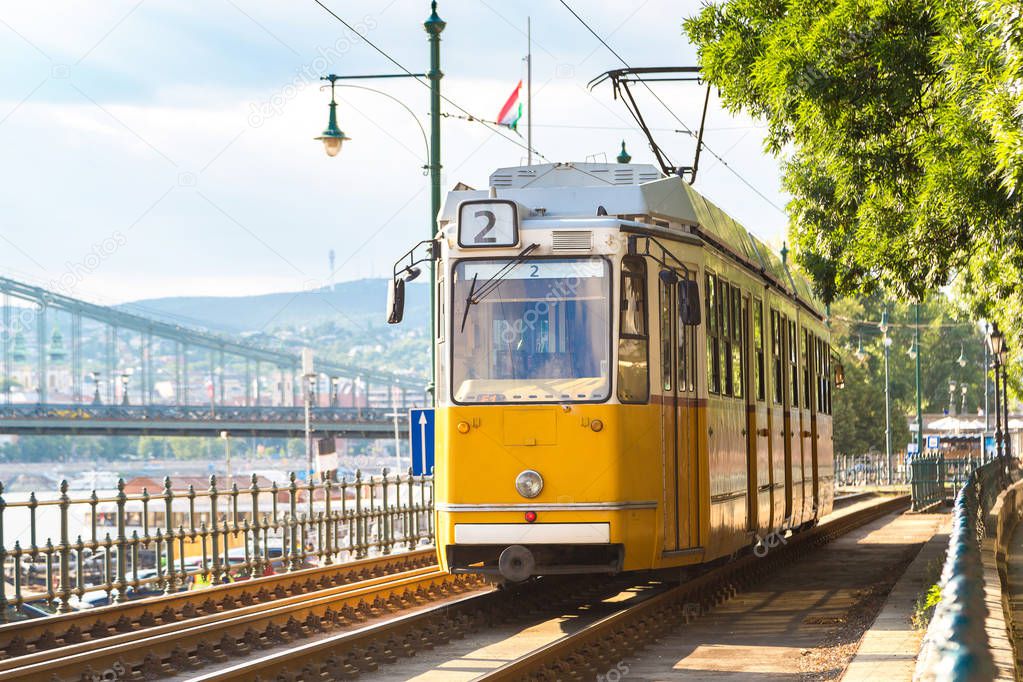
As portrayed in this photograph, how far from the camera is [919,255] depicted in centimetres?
1652

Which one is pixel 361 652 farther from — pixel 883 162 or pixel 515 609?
pixel 883 162

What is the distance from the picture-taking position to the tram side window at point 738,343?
44.5 ft

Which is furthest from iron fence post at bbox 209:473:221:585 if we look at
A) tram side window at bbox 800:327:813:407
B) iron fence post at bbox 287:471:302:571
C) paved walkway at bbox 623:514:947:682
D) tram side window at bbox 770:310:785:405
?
tram side window at bbox 800:327:813:407

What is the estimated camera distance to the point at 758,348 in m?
14.9

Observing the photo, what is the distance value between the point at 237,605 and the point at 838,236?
33.4 ft

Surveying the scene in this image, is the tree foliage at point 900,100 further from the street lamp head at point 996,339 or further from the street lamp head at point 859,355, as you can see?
the street lamp head at point 859,355

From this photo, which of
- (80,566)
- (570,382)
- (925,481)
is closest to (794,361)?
(570,382)

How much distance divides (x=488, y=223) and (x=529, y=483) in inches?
76.9

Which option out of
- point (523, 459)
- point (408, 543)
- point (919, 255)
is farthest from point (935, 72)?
point (408, 543)

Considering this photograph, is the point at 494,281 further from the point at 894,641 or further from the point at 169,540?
the point at 169,540

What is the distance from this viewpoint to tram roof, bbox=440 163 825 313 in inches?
464

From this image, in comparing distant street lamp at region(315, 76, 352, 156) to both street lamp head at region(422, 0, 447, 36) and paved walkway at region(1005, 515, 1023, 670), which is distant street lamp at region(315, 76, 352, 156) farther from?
paved walkway at region(1005, 515, 1023, 670)

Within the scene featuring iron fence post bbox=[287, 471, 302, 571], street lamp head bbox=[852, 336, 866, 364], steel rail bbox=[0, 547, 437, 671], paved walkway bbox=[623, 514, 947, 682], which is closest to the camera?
paved walkway bbox=[623, 514, 947, 682]

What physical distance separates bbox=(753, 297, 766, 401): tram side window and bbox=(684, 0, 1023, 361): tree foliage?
1.62 meters
